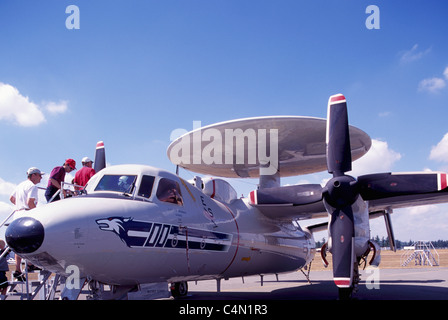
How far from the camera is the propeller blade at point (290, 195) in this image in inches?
458

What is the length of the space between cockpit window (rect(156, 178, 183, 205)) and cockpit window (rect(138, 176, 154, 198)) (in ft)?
0.67

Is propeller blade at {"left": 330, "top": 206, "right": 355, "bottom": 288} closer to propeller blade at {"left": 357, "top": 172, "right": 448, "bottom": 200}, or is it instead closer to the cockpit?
propeller blade at {"left": 357, "top": 172, "right": 448, "bottom": 200}

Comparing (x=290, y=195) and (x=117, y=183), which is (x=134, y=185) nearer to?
(x=117, y=183)

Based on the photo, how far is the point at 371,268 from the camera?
35.9 feet

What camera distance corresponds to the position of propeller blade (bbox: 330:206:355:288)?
1016 cm

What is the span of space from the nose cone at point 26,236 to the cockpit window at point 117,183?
1901 mm

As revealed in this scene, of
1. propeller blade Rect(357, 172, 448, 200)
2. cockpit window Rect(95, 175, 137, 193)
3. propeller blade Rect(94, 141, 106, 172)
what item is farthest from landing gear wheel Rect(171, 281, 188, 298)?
propeller blade Rect(357, 172, 448, 200)

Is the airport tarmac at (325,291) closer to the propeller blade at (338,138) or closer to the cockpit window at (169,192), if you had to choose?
the propeller blade at (338,138)

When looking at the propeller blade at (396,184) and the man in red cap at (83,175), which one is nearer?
the man in red cap at (83,175)

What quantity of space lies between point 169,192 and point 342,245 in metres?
4.97

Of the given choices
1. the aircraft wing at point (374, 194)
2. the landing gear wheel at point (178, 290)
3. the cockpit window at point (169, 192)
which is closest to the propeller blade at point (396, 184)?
the aircraft wing at point (374, 194)

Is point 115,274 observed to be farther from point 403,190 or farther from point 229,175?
point 229,175

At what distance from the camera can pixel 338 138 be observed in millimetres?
11047
